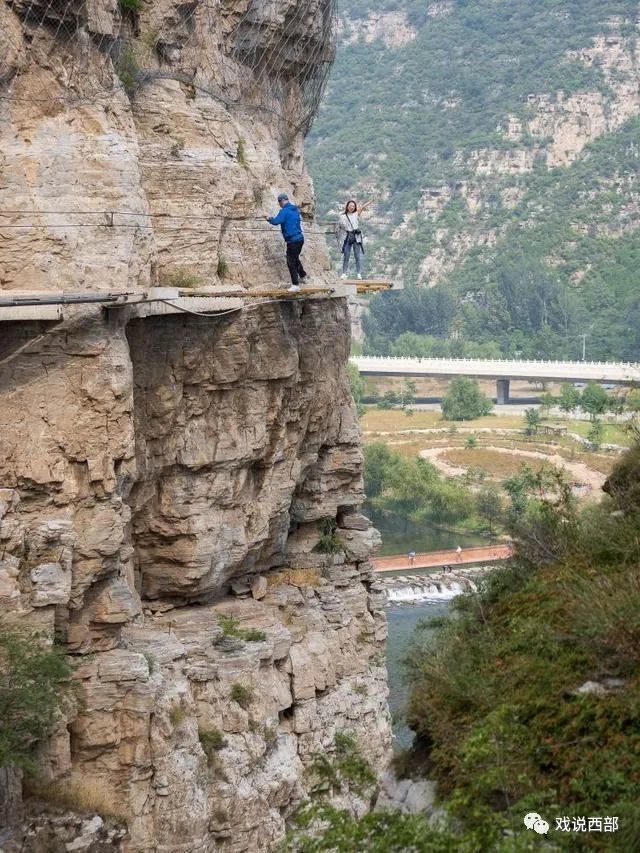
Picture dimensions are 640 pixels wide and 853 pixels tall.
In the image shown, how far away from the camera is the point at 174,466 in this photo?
21500 mm

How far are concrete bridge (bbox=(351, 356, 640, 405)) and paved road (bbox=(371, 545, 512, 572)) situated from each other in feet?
86.5

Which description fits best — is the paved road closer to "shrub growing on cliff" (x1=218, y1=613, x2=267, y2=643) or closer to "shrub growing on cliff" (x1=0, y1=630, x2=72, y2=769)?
"shrub growing on cliff" (x1=218, y1=613, x2=267, y2=643)

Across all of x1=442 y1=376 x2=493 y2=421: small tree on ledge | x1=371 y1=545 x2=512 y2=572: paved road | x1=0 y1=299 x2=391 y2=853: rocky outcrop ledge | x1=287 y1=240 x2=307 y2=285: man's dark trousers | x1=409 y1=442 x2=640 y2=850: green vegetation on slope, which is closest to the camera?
x1=409 y1=442 x2=640 y2=850: green vegetation on slope

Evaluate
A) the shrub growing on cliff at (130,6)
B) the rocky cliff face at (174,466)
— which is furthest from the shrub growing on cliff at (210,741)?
the shrub growing on cliff at (130,6)

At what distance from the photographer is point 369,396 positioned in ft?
323

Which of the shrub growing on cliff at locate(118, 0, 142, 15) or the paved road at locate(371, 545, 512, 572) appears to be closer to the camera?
the shrub growing on cliff at locate(118, 0, 142, 15)

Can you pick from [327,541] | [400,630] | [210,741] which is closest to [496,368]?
[400,630]

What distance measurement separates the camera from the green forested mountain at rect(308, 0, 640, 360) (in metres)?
119

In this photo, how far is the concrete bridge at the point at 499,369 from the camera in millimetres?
88438

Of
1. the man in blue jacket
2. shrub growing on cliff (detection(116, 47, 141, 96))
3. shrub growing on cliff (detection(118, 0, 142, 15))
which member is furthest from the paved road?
shrub growing on cliff (detection(116, 47, 141, 96))

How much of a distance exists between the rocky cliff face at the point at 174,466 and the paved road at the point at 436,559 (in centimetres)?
3239

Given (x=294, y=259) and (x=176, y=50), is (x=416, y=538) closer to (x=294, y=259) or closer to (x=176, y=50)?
(x=294, y=259)

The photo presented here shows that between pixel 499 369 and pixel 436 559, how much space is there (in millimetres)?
34450

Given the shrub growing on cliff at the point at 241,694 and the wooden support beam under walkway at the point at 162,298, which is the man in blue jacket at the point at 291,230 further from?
the shrub growing on cliff at the point at 241,694
